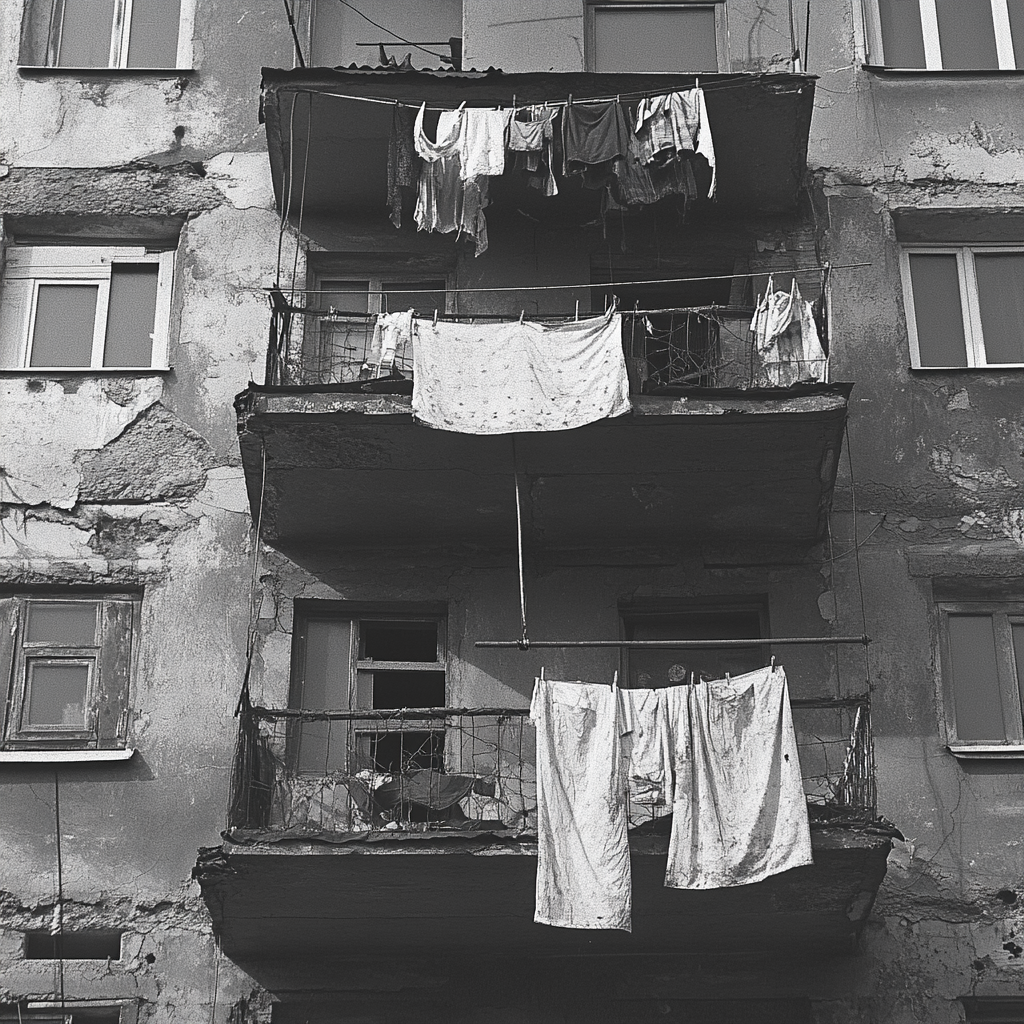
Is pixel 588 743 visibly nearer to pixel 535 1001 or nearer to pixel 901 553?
pixel 535 1001

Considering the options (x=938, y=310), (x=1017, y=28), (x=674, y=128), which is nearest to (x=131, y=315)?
(x=674, y=128)

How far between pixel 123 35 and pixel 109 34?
13 cm

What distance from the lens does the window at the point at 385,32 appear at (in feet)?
46.2

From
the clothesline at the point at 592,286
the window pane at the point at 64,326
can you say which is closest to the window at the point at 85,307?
the window pane at the point at 64,326

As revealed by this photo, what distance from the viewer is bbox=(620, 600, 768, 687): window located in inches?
474

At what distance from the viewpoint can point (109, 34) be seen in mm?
14211

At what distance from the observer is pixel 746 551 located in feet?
40.2

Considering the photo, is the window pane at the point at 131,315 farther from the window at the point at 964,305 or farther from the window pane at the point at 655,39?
the window at the point at 964,305

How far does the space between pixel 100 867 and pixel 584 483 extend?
4.22 meters

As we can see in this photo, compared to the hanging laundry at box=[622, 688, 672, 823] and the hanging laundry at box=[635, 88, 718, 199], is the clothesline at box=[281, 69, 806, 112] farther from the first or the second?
the hanging laundry at box=[622, 688, 672, 823]

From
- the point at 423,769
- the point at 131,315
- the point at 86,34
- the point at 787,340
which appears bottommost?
the point at 423,769

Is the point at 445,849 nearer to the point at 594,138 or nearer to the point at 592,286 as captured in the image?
the point at 592,286

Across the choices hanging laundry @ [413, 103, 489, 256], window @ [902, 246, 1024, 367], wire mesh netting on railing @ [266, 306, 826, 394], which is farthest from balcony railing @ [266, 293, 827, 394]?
window @ [902, 246, 1024, 367]

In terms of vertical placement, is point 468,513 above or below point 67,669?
above
